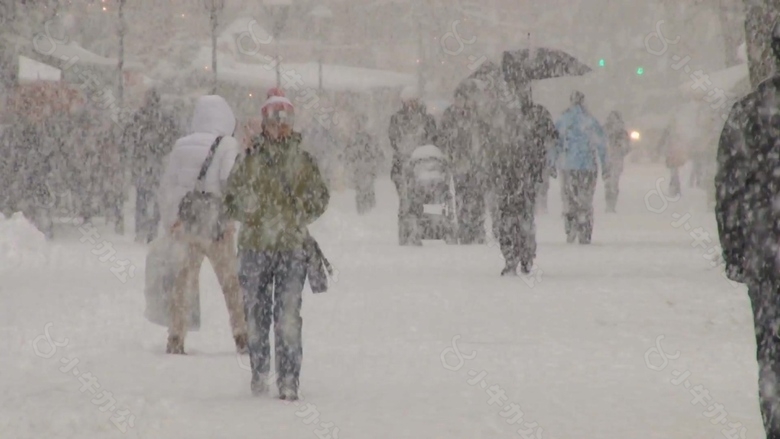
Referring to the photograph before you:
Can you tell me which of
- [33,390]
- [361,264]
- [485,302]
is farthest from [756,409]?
[361,264]

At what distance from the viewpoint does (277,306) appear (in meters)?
8.80

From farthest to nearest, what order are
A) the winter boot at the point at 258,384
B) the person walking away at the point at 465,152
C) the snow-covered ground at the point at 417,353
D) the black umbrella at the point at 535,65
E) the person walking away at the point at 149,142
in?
the person walking away at the point at 149,142
the person walking away at the point at 465,152
the black umbrella at the point at 535,65
the winter boot at the point at 258,384
the snow-covered ground at the point at 417,353

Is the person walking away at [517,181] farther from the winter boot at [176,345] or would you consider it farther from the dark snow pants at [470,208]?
the winter boot at [176,345]

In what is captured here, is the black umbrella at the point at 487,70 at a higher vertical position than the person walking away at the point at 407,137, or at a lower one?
higher

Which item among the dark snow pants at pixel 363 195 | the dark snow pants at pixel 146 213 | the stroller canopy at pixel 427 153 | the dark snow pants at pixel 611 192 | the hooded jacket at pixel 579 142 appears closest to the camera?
the hooded jacket at pixel 579 142

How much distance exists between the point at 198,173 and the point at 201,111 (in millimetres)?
467

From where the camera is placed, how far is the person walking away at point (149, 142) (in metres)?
21.3

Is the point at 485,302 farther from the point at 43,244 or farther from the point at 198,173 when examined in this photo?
the point at 43,244

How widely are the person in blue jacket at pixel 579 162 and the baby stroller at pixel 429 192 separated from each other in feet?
4.99

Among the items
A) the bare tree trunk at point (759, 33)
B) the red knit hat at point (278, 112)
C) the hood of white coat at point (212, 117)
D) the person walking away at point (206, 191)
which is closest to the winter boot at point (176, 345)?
the person walking away at point (206, 191)

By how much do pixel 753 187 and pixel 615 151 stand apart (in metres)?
26.7

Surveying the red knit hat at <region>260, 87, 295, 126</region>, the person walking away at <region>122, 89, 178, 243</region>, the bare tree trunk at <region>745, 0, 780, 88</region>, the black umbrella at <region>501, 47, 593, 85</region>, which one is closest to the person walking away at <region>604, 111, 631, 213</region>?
the person walking away at <region>122, 89, 178, 243</region>

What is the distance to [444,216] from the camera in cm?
2175

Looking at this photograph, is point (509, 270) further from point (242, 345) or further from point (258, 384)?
point (258, 384)
